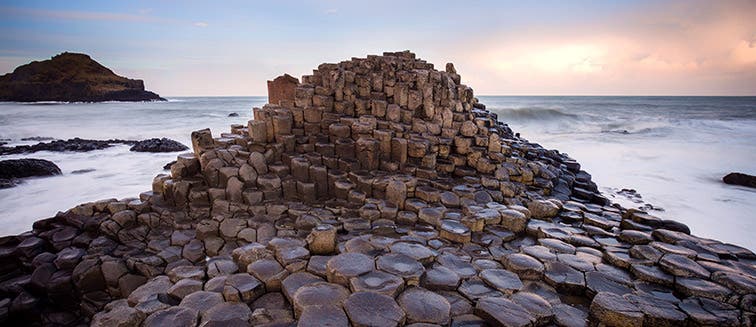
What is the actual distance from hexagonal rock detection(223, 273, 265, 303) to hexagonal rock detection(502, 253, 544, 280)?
3.00 m

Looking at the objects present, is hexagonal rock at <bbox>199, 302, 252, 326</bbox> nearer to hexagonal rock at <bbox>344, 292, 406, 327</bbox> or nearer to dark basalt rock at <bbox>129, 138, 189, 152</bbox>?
hexagonal rock at <bbox>344, 292, 406, 327</bbox>

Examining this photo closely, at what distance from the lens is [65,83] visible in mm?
71812

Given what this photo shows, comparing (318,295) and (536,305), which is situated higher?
(318,295)

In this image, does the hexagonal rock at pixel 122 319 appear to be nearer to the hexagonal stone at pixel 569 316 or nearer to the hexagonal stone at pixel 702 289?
the hexagonal stone at pixel 569 316

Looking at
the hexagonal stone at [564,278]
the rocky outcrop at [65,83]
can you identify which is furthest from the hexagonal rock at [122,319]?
the rocky outcrop at [65,83]

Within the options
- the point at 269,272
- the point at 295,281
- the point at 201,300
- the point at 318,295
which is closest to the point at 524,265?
the point at 318,295

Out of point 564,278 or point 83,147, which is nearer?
point 564,278

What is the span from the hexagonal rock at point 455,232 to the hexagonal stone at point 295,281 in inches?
92.3

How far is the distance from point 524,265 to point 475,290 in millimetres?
870

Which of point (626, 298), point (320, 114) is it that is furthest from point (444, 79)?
point (626, 298)

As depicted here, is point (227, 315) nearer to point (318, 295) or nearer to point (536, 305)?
point (318, 295)

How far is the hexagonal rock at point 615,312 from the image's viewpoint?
119 inches

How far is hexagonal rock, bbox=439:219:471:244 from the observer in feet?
16.5

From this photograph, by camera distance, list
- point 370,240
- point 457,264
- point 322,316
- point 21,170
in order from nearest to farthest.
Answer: point 322,316 → point 457,264 → point 370,240 → point 21,170
